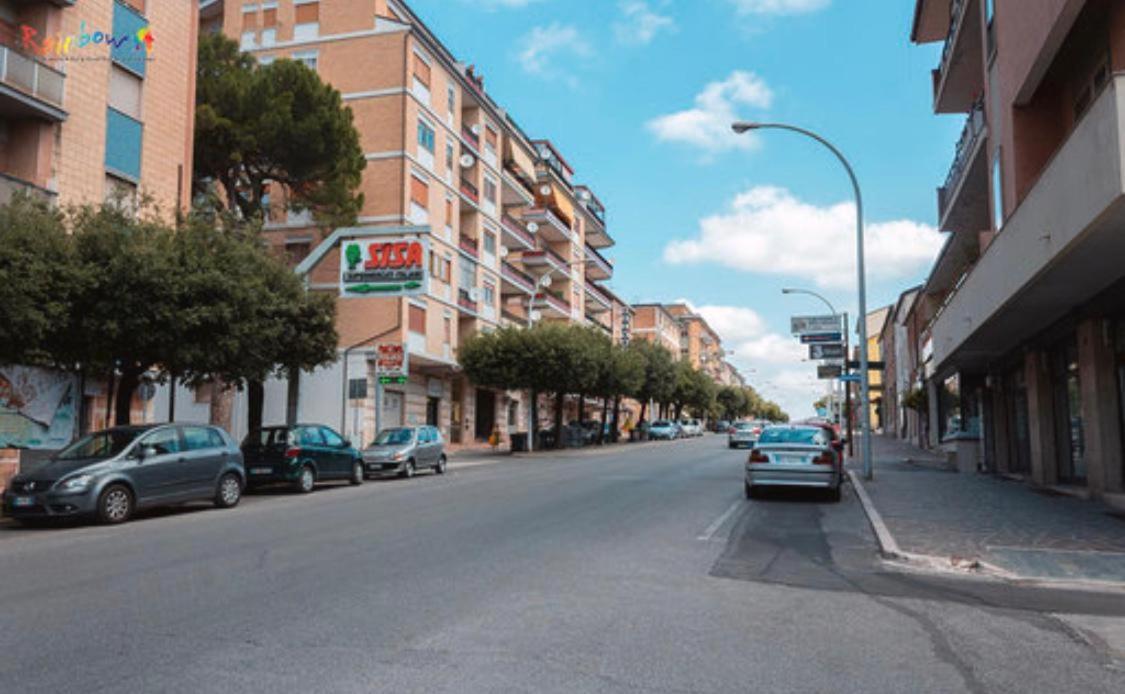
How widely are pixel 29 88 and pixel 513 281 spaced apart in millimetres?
32233

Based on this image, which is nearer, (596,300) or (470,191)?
(470,191)

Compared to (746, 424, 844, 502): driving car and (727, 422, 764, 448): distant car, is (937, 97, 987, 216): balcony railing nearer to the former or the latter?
(746, 424, 844, 502): driving car

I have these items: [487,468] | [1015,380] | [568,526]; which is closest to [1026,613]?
[568,526]

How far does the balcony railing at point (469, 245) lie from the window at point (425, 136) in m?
5.18

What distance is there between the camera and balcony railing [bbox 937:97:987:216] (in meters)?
19.2

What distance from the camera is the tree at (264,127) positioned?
1152 inches

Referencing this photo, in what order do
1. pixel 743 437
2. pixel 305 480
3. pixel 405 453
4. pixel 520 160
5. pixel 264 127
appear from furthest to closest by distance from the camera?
pixel 520 160
pixel 743 437
pixel 264 127
pixel 405 453
pixel 305 480

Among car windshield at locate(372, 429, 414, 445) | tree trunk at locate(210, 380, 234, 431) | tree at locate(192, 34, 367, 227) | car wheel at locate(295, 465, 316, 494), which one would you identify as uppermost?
tree at locate(192, 34, 367, 227)

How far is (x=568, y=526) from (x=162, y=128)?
63.0 feet

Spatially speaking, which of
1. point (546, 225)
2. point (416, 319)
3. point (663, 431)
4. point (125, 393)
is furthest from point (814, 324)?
point (663, 431)

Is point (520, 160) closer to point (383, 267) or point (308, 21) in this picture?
point (308, 21)

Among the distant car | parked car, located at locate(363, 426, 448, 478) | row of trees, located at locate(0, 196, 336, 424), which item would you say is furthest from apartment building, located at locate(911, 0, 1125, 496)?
the distant car

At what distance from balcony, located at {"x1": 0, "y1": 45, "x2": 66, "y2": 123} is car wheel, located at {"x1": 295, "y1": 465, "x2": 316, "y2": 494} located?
1056cm

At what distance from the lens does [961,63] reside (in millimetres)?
20922
